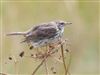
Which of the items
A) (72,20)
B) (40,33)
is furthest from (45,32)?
(72,20)

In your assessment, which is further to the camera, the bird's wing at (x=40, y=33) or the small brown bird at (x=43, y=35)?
the bird's wing at (x=40, y=33)

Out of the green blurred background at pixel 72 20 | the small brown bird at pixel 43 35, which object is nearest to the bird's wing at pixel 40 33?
the small brown bird at pixel 43 35

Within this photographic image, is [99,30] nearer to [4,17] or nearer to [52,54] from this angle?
[4,17]

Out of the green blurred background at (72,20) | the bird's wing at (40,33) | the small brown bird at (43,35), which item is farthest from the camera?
the green blurred background at (72,20)

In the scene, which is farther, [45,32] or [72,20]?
[72,20]

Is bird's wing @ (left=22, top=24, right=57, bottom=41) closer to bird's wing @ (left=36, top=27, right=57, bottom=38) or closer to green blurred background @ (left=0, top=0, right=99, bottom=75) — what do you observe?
bird's wing @ (left=36, top=27, right=57, bottom=38)

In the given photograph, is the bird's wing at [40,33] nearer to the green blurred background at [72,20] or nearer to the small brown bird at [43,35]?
the small brown bird at [43,35]

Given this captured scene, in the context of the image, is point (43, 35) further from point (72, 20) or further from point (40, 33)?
point (72, 20)

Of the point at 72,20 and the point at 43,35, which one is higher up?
the point at 43,35
